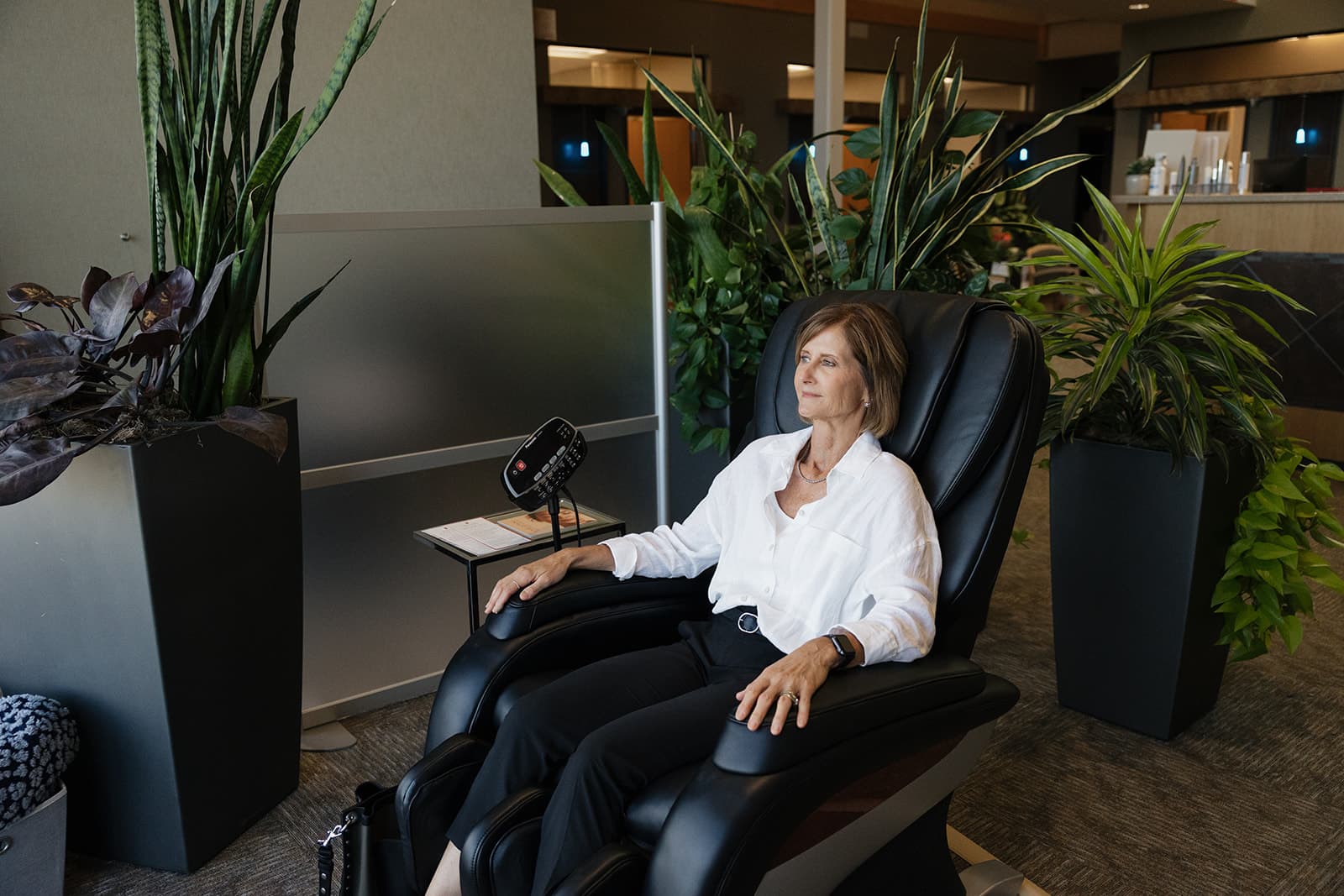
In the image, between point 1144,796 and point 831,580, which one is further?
point 1144,796

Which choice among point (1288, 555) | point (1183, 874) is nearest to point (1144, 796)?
point (1183, 874)

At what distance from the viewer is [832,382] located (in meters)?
1.84

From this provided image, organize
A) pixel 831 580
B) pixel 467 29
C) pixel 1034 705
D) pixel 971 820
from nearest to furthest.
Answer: pixel 831 580 < pixel 971 820 < pixel 1034 705 < pixel 467 29

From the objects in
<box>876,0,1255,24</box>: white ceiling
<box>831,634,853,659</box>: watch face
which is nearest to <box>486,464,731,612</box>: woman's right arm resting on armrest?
<box>831,634,853,659</box>: watch face

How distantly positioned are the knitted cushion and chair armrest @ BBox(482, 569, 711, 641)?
31.5 inches

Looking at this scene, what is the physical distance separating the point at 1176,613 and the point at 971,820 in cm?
70

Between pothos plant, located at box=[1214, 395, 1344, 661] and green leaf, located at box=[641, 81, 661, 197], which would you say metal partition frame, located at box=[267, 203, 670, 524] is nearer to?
green leaf, located at box=[641, 81, 661, 197]

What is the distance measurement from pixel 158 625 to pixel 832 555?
46.8 inches

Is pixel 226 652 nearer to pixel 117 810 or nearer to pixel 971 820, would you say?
pixel 117 810

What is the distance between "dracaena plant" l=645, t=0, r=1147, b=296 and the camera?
271 centimetres

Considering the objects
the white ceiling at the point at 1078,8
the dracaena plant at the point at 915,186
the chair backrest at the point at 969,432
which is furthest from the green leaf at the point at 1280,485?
the white ceiling at the point at 1078,8

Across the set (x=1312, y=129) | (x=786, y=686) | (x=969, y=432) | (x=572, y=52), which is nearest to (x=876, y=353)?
(x=969, y=432)

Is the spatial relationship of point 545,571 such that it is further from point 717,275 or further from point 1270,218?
point 1270,218

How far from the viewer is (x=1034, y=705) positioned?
2764 millimetres
